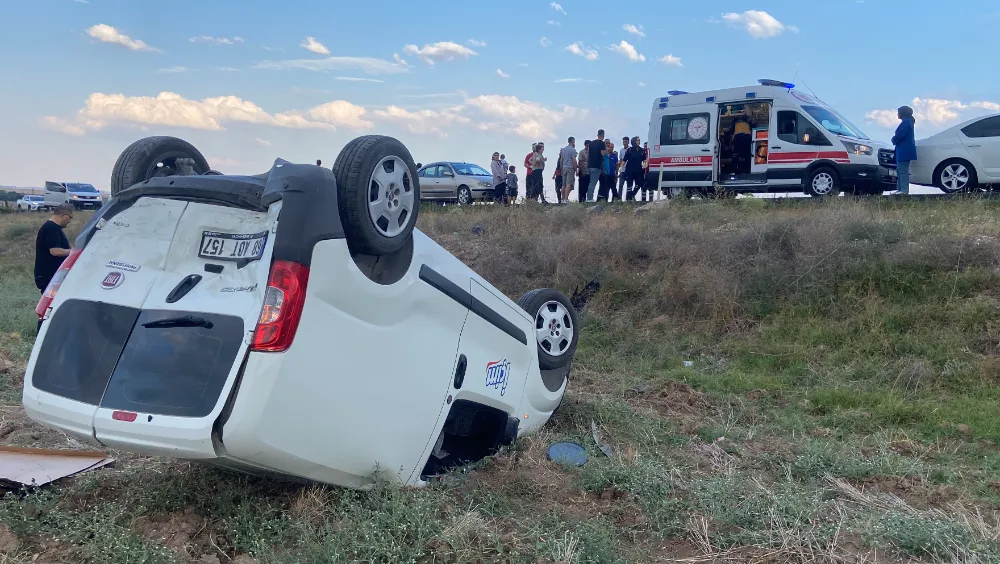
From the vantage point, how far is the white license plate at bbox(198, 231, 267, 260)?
9.93 ft

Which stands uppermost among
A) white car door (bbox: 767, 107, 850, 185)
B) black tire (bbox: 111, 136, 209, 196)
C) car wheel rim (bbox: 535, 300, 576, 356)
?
white car door (bbox: 767, 107, 850, 185)

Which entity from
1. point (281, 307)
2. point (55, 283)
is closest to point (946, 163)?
point (281, 307)

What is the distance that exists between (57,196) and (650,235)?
3526 centimetres

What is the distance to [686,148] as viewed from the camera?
16.2 meters

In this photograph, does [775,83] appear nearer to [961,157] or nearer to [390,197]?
[961,157]

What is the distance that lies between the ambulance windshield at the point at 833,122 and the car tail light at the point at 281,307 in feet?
44.5

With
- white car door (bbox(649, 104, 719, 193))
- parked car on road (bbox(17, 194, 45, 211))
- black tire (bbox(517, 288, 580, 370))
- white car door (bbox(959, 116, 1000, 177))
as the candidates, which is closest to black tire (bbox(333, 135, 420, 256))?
black tire (bbox(517, 288, 580, 370))

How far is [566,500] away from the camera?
389cm

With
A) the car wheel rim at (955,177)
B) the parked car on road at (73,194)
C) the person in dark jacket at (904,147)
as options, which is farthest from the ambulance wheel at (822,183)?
the parked car on road at (73,194)

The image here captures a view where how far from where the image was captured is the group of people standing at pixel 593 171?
1681cm

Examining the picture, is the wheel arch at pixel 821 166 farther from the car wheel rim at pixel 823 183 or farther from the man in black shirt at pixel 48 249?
the man in black shirt at pixel 48 249

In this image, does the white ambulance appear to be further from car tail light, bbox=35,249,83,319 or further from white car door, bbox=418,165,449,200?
car tail light, bbox=35,249,83,319

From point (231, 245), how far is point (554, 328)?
2587 mm

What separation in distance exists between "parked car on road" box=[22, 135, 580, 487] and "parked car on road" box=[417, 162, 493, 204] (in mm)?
17136
